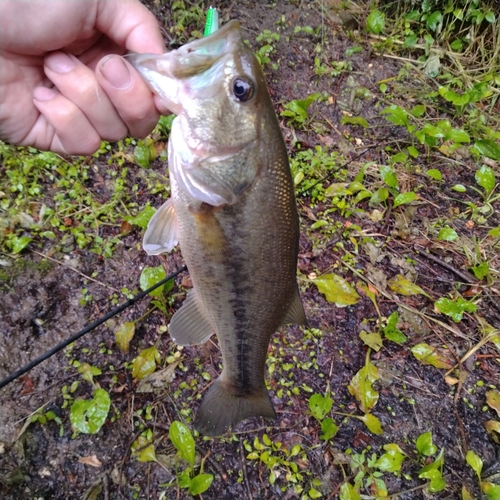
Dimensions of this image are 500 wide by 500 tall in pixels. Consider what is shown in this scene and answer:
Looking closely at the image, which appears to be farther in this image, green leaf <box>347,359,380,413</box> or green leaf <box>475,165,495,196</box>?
green leaf <box>475,165,495,196</box>

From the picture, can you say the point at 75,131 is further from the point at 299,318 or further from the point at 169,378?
the point at 169,378

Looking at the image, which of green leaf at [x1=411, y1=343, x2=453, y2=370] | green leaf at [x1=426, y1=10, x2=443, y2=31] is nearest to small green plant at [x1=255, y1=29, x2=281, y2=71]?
green leaf at [x1=426, y1=10, x2=443, y2=31]

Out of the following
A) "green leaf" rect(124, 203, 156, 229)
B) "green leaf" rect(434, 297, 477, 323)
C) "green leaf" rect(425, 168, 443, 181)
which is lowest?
"green leaf" rect(434, 297, 477, 323)

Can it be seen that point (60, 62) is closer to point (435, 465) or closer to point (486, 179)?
point (435, 465)

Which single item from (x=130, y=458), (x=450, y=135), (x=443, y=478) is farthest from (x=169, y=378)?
(x=450, y=135)

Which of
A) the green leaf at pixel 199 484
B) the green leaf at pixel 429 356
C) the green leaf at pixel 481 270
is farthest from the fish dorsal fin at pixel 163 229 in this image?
the green leaf at pixel 481 270

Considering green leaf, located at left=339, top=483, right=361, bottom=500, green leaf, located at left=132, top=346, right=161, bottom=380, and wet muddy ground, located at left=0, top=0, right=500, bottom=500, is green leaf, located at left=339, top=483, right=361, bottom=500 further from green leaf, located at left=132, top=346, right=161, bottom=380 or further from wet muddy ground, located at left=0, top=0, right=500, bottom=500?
green leaf, located at left=132, top=346, right=161, bottom=380
